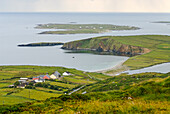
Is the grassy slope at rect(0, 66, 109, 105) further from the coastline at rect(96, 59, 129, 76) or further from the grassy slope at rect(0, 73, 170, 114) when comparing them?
the grassy slope at rect(0, 73, 170, 114)

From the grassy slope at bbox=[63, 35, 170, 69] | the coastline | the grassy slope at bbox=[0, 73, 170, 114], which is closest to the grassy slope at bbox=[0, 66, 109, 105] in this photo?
the coastline

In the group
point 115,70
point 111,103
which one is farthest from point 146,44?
point 111,103

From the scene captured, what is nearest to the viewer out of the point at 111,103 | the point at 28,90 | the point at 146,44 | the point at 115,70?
the point at 111,103

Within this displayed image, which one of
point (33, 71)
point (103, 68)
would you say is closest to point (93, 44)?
point (103, 68)

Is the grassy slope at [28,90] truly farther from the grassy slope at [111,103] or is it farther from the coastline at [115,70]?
the grassy slope at [111,103]

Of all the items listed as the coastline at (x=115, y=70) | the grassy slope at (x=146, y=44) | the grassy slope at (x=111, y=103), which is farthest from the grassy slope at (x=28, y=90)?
the grassy slope at (x=146, y=44)

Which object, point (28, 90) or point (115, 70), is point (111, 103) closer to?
point (28, 90)

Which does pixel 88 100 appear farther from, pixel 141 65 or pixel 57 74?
pixel 141 65

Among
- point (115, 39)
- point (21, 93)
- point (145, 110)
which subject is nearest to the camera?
point (145, 110)
